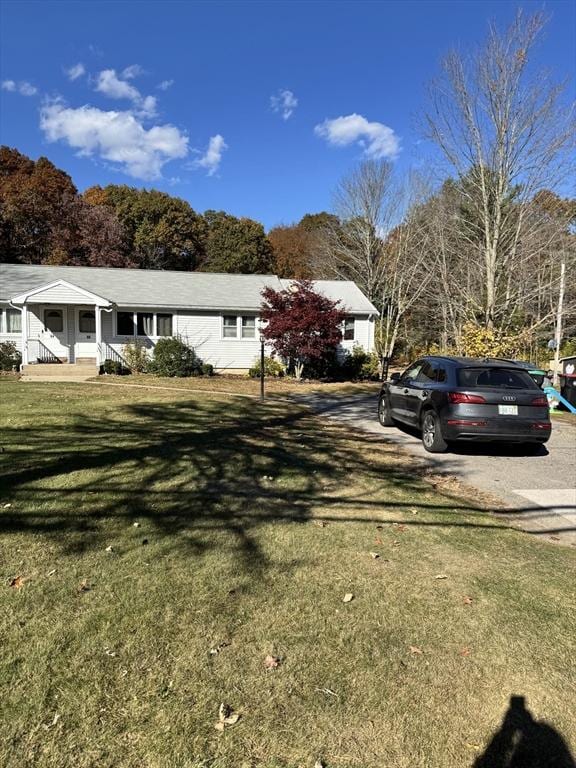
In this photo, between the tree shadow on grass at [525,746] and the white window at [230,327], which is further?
the white window at [230,327]

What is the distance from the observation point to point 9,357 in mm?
21172

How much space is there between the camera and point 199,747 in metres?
2.20

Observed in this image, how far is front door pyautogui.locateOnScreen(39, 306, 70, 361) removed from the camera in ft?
73.4

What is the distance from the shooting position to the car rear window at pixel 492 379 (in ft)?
26.7

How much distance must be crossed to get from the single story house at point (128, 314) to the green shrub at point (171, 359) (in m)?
1.69

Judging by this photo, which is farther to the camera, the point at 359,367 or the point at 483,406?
the point at 359,367

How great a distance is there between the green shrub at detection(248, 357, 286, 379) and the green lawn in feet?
54.9

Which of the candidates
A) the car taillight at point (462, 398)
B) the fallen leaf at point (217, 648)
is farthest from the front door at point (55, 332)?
the fallen leaf at point (217, 648)

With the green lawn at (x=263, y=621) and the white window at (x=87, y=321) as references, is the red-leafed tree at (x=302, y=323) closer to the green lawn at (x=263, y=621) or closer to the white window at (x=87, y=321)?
the white window at (x=87, y=321)

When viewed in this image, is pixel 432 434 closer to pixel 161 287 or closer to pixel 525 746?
pixel 525 746

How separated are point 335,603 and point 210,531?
145 cm

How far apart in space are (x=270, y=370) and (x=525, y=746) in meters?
21.0

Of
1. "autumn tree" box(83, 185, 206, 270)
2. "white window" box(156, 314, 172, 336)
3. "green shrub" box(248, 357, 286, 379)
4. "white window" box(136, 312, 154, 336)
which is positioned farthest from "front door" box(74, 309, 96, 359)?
"autumn tree" box(83, 185, 206, 270)

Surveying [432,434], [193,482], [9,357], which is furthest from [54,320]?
[193,482]
